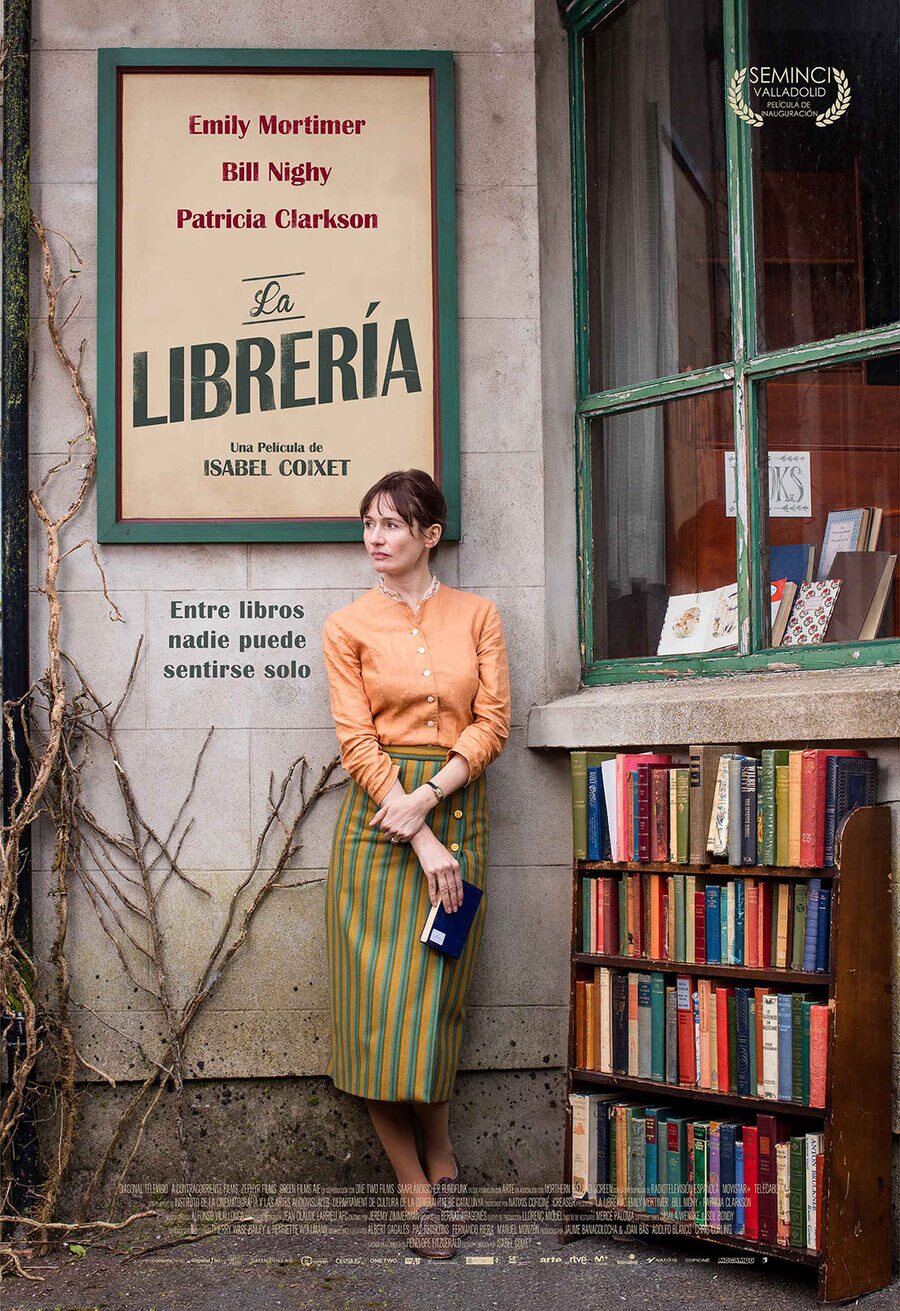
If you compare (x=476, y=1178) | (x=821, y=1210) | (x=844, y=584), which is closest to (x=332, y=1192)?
(x=476, y=1178)

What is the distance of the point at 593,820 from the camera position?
13.1ft

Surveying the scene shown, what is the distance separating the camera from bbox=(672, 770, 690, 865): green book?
3793 mm

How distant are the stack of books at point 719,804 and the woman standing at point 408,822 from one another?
34 cm

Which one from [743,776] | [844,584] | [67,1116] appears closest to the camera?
[743,776]

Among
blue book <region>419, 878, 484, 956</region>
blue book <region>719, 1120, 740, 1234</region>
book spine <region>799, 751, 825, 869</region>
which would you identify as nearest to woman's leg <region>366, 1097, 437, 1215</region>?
blue book <region>419, 878, 484, 956</region>

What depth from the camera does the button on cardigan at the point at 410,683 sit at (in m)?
4.00

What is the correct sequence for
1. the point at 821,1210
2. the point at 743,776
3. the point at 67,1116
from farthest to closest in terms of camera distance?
the point at 67,1116 → the point at 743,776 → the point at 821,1210

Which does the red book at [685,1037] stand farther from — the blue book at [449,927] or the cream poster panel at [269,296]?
the cream poster panel at [269,296]

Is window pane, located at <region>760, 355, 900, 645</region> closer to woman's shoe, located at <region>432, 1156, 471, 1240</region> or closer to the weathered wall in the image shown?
the weathered wall

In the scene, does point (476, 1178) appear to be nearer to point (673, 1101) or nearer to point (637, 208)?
point (673, 1101)

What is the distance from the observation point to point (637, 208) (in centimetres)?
455

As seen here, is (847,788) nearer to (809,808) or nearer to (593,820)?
(809,808)

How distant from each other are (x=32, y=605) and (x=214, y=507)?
2.06ft

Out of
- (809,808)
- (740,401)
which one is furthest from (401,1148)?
(740,401)
